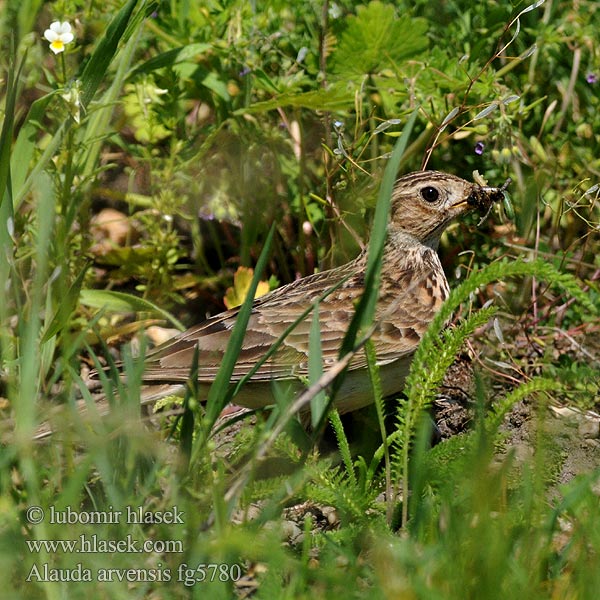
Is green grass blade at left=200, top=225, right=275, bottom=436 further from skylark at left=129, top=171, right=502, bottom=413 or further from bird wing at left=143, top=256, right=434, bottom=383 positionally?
bird wing at left=143, top=256, right=434, bottom=383

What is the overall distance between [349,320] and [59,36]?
1787 millimetres

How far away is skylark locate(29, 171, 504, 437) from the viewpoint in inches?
168

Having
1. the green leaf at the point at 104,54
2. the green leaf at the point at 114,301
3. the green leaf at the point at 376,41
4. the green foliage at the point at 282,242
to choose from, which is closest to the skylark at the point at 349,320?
the green foliage at the point at 282,242

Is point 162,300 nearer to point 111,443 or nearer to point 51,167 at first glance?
point 51,167

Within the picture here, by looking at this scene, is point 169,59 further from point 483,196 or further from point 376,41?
point 483,196

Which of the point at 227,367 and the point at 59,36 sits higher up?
the point at 59,36

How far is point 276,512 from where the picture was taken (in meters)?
3.02

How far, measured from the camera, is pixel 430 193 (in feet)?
15.6

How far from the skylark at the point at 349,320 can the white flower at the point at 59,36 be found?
4.46 ft

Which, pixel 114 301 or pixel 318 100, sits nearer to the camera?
pixel 318 100

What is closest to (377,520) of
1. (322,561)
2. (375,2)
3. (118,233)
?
(322,561)

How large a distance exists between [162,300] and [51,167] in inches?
41.7

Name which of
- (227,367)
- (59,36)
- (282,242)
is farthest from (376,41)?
(227,367)

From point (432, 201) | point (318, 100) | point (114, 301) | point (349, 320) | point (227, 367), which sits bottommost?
point (349, 320)
